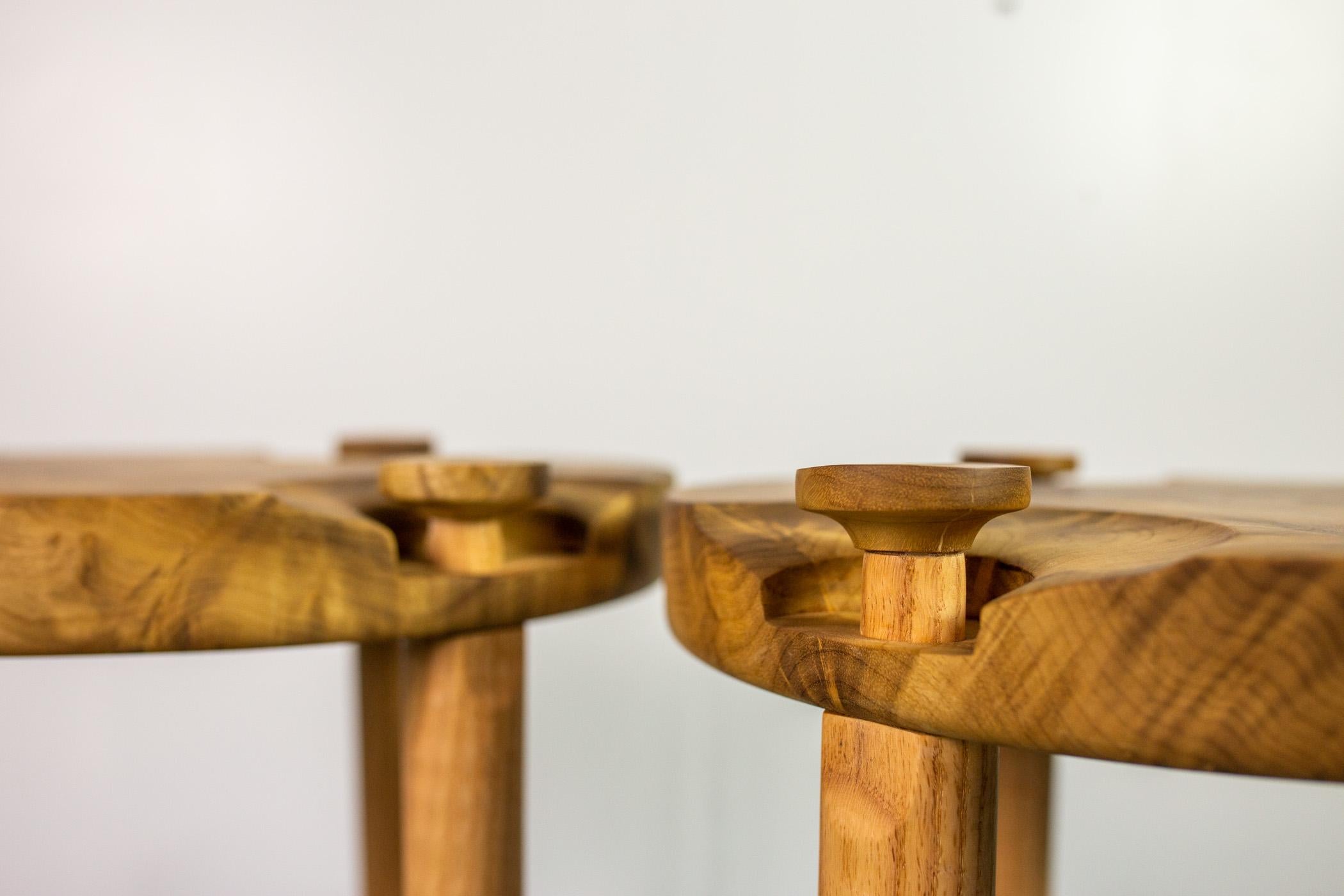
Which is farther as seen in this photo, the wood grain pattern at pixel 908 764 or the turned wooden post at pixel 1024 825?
the turned wooden post at pixel 1024 825

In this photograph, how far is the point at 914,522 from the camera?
0.31 m

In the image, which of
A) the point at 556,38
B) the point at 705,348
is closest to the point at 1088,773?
the point at 705,348

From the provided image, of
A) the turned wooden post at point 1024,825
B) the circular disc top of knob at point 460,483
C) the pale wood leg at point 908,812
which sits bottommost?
the turned wooden post at point 1024,825

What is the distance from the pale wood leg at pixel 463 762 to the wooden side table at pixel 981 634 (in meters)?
0.14

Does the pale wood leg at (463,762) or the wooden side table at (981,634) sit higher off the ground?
the wooden side table at (981,634)

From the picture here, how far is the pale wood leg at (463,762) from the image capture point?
536mm

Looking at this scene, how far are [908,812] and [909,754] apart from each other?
0.02 metres

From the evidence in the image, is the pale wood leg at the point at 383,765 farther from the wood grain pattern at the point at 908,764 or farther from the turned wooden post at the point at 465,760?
the wood grain pattern at the point at 908,764

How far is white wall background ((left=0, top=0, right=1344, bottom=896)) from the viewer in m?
1.14

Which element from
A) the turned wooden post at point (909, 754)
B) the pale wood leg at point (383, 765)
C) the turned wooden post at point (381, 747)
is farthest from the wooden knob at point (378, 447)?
the turned wooden post at point (909, 754)

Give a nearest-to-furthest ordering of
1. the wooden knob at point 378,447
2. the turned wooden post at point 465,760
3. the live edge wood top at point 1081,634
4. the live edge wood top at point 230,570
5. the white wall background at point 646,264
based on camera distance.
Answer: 1. the live edge wood top at point 1081,634
2. the live edge wood top at point 230,570
3. the turned wooden post at point 465,760
4. the wooden knob at point 378,447
5. the white wall background at point 646,264

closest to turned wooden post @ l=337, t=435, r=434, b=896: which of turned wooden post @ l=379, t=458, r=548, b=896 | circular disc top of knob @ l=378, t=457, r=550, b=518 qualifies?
turned wooden post @ l=379, t=458, r=548, b=896

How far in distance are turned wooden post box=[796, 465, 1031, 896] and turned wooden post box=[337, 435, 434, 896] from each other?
0.46m

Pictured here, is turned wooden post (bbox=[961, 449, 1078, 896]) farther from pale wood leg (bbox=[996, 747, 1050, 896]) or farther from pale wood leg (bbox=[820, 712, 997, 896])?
pale wood leg (bbox=[820, 712, 997, 896])
